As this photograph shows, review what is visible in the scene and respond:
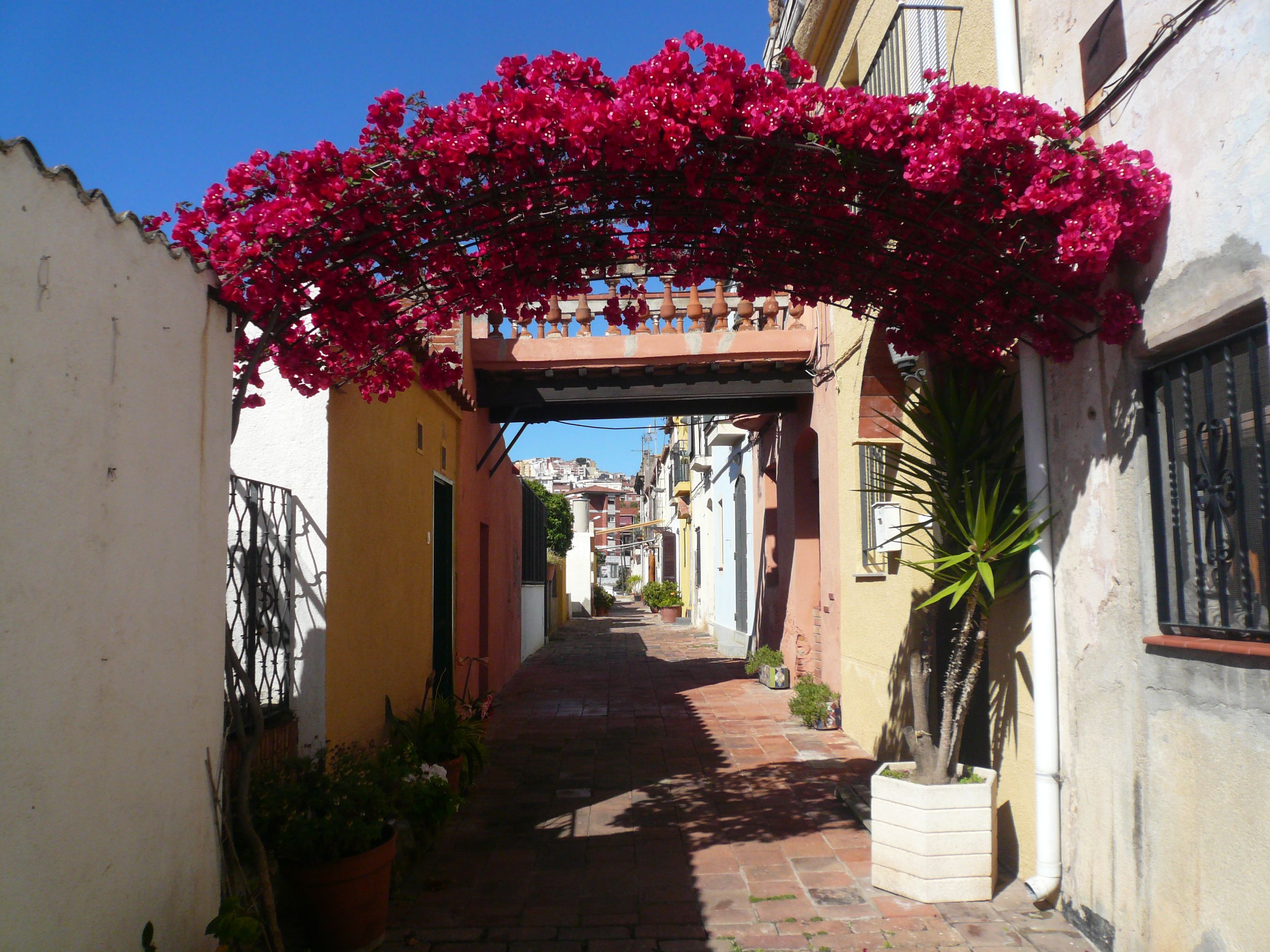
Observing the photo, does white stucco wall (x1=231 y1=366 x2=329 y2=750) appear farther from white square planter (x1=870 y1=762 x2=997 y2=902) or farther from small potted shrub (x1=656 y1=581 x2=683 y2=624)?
small potted shrub (x1=656 y1=581 x2=683 y2=624)

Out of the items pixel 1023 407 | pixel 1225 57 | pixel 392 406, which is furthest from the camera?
pixel 392 406

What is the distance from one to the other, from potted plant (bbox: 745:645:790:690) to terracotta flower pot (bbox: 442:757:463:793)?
5.79 m

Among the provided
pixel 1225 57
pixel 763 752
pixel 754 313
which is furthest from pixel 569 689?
pixel 1225 57

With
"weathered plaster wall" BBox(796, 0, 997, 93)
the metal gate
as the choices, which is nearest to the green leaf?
"weathered plaster wall" BBox(796, 0, 997, 93)

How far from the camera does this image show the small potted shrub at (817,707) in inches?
338

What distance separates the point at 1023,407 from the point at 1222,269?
1.29m

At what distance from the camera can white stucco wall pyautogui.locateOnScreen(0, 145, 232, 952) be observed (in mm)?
2289

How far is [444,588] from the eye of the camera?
822 centimetres

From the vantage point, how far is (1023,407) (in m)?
4.22

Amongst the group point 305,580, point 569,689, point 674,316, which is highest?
point 674,316

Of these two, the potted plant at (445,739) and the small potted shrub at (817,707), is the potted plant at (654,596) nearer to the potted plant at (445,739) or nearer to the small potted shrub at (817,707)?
the small potted shrub at (817,707)

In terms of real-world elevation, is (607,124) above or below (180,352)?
above

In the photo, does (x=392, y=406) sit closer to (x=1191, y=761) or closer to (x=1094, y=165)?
(x=1094, y=165)

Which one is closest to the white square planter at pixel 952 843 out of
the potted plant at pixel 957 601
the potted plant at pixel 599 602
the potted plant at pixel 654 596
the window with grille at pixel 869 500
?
the potted plant at pixel 957 601
